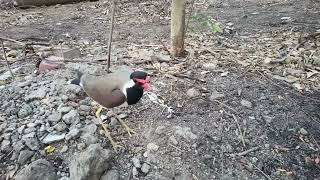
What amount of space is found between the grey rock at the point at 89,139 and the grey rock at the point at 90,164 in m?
0.20

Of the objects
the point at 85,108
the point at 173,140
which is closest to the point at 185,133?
the point at 173,140

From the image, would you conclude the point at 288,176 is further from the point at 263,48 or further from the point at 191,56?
the point at 263,48

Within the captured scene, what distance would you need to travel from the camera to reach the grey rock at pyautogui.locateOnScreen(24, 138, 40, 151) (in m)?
3.12

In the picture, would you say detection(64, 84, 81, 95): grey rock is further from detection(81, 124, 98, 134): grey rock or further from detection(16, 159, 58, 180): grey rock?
detection(16, 159, 58, 180): grey rock

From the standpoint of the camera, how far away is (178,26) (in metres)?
4.53

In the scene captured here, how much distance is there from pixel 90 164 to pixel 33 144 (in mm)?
613

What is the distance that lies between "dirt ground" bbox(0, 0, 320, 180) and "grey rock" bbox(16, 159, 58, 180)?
1.56 ft

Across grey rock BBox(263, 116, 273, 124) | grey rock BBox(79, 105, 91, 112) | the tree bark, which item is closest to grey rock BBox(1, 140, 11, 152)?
grey rock BBox(79, 105, 91, 112)

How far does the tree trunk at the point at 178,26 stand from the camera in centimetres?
443

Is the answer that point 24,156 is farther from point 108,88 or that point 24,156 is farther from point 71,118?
point 108,88

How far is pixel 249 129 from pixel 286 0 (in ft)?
15.8

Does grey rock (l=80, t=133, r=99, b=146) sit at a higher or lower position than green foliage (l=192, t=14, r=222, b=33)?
lower

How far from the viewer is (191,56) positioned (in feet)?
15.4

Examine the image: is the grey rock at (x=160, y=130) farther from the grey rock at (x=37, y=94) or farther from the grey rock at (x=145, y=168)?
the grey rock at (x=37, y=94)
